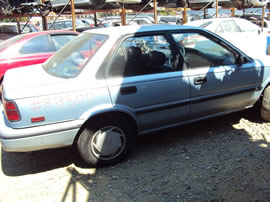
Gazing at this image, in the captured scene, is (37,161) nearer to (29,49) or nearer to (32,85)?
(32,85)

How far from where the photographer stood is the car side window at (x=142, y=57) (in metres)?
3.08

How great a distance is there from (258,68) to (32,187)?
3264 millimetres

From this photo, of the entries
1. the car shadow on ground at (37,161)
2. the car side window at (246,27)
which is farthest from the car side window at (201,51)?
the car side window at (246,27)

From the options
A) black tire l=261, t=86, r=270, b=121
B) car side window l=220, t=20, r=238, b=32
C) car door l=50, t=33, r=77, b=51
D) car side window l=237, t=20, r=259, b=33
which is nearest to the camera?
black tire l=261, t=86, r=270, b=121

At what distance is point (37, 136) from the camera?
271 centimetres

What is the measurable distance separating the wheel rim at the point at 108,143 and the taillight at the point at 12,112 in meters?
0.82

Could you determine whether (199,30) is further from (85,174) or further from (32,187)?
(32,187)

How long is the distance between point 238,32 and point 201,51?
21.1 feet

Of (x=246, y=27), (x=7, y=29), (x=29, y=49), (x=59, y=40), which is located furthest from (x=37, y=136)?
(x=246, y=27)

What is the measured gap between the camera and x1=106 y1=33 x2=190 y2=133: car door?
3.04 m

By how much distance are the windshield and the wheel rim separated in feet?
2.32

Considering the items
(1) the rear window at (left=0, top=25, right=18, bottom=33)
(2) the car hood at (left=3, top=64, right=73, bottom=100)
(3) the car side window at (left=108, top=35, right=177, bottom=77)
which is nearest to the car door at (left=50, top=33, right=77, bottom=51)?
(2) the car hood at (left=3, top=64, right=73, bottom=100)

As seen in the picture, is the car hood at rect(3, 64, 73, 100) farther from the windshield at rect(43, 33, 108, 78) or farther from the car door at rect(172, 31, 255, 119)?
the car door at rect(172, 31, 255, 119)

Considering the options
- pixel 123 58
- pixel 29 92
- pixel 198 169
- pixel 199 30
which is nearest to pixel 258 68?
pixel 199 30
